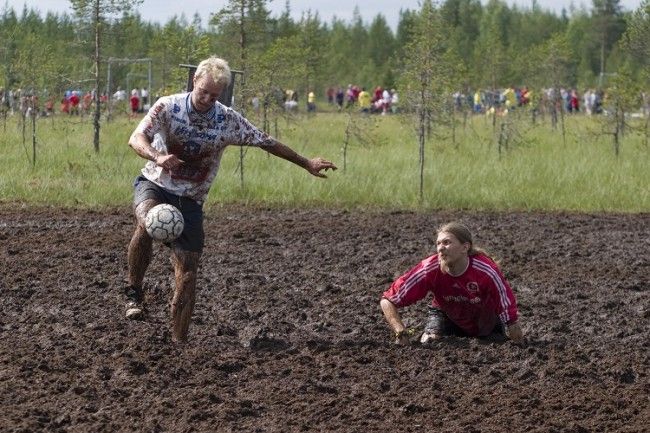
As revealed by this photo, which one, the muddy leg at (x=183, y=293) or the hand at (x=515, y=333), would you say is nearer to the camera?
the muddy leg at (x=183, y=293)

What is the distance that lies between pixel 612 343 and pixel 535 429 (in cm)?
257

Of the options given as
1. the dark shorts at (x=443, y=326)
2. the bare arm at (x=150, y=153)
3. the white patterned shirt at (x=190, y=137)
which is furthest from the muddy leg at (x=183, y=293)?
the dark shorts at (x=443, y=326)

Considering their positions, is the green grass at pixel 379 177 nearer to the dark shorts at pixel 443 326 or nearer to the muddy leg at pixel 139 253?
the muddy leg at pixel 139 253

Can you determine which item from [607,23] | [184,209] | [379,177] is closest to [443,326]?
[184,209]

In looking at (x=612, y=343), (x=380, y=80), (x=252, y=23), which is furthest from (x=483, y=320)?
(x=380, y=80)

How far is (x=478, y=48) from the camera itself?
55656 millimetres

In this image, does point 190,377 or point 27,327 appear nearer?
point 190,377

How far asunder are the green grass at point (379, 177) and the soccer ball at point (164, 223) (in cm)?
936

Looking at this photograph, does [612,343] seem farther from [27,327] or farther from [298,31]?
[298,31]

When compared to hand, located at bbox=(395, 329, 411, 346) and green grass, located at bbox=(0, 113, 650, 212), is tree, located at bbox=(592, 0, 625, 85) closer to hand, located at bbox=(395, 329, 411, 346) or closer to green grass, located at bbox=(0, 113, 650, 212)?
green grass, located at bbox=(0, 113, 650, 212)

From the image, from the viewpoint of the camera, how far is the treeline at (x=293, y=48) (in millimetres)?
23234

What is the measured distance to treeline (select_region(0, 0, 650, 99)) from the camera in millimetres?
23234

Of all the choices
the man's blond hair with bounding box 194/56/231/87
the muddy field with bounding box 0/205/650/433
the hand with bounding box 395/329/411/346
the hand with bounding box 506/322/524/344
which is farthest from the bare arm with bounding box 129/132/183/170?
the hand with bounding box 506/322/524/344

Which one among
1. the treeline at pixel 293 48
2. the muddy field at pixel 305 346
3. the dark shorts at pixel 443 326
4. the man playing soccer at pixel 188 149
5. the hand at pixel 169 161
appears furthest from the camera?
the treeline at pixel 293 48
